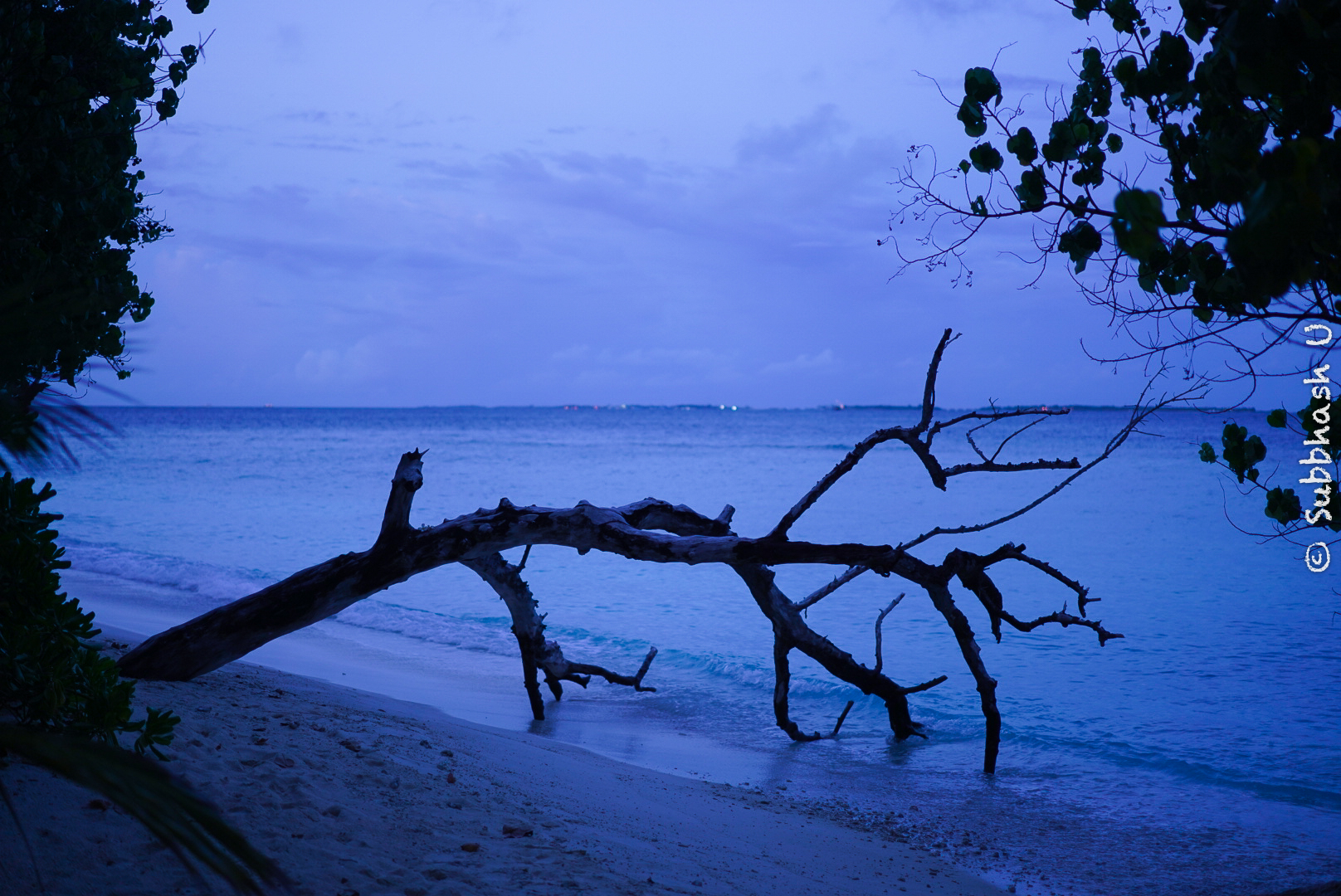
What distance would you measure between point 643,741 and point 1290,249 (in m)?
6.39

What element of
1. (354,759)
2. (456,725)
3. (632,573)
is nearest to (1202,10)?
(354,759)

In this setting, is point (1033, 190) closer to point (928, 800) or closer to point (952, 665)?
point (928, 800)

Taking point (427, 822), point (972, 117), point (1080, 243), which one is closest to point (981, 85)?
point (972, 117)

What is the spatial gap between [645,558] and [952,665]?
675 centimetres

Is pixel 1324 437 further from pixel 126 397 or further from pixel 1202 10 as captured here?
pixel 126 397

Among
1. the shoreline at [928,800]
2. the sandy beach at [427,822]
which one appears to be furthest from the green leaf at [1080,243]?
the shoreline at [928,800]

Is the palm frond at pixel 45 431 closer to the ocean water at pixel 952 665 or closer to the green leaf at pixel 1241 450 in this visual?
the ocean water at pixel 952 665

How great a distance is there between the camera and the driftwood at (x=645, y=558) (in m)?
4.62

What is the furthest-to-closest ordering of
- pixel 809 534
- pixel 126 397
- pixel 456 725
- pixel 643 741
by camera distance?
1. pixel 809 534
2. pixel 643 741
3. pixel 456 725
4. pixel 126 397

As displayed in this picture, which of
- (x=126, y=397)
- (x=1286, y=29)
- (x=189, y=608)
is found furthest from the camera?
(x=189, y=608)

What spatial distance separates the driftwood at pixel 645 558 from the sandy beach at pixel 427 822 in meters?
0.40

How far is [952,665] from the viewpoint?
10.4 meters

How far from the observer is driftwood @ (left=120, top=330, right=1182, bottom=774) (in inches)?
182

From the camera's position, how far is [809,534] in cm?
2031
